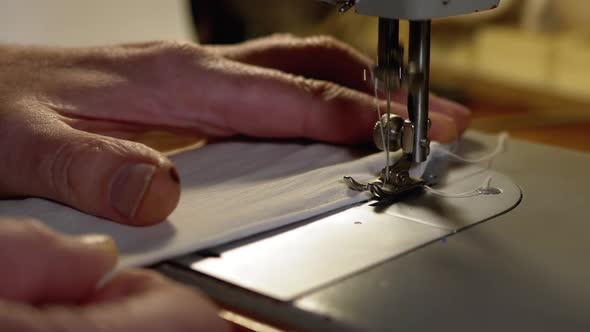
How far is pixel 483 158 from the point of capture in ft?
2.65

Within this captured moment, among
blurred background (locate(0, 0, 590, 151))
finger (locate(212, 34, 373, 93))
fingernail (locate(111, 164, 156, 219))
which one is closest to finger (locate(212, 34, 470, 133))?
finger (locate(212, 34, 373, 93))

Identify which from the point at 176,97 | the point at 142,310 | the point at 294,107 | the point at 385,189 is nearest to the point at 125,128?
the point at 176,97

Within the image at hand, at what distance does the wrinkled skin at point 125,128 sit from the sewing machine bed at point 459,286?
7cm

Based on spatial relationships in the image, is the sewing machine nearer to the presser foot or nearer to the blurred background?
the presser foot

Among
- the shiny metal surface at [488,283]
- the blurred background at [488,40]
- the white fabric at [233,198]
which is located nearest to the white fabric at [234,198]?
the white fabric at [233,198]

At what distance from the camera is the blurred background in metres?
1.67

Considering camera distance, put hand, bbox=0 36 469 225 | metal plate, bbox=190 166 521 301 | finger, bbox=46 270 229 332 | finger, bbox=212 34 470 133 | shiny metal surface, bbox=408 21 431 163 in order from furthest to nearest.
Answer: finger, bbox=212 34 470 133
hand, bbox=0 36 469 225
shiny metal surface, bbox=408 21 431 163
metal plate, bbox=190 166 521 301
finger, bbox=46 270 229 332

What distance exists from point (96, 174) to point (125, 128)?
0.81ft

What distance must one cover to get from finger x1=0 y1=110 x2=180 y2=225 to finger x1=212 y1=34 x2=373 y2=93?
Result: 329 millimetres

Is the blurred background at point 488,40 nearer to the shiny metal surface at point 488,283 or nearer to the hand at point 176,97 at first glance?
the hand at point 176,97

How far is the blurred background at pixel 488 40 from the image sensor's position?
1.67m

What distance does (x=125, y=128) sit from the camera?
817 millimetres

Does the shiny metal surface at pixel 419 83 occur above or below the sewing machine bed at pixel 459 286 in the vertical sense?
above

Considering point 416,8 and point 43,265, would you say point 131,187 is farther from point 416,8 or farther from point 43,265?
point 416,8
